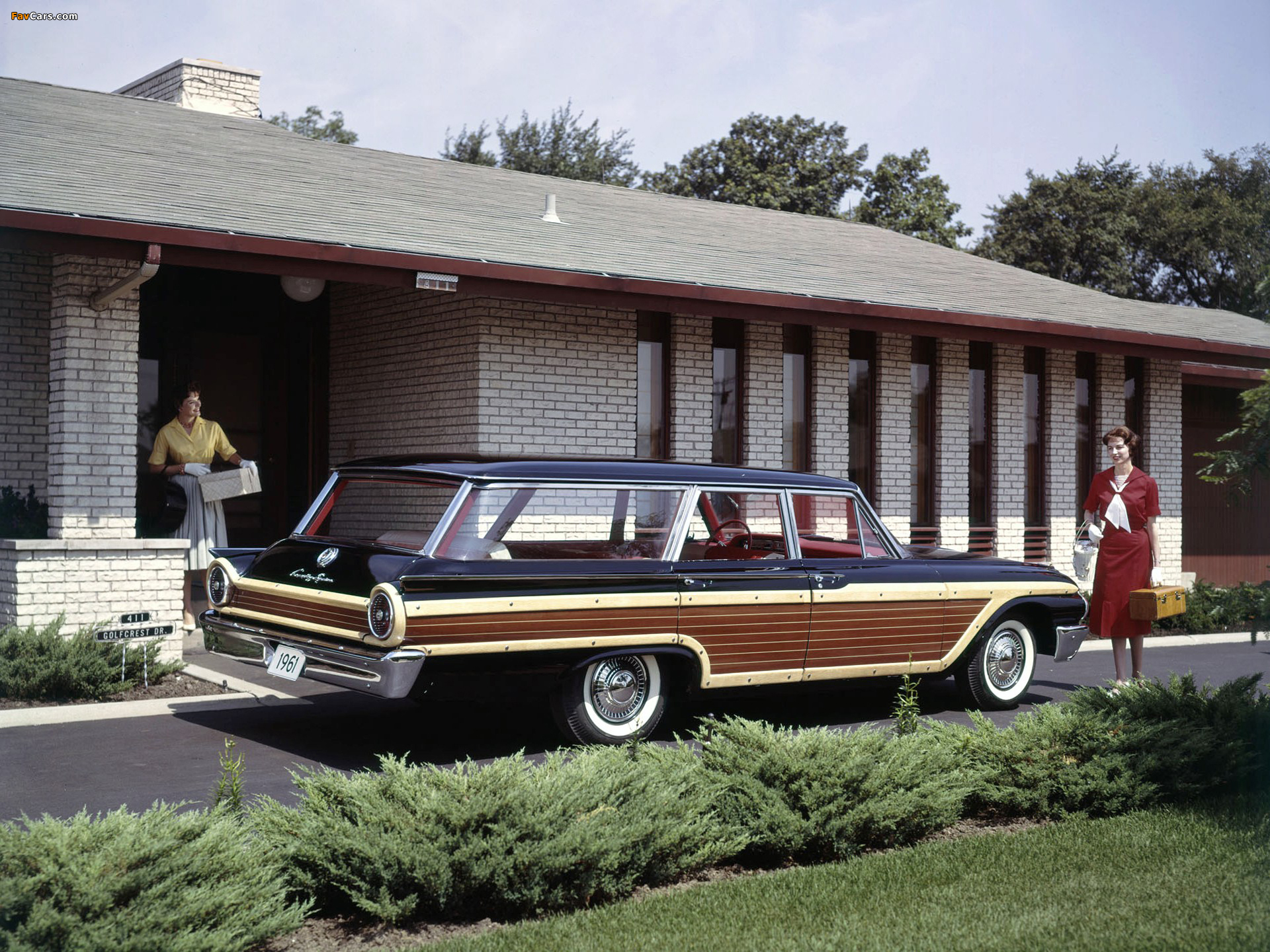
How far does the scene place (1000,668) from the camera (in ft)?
31.9

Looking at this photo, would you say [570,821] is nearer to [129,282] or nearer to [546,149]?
[129,282]

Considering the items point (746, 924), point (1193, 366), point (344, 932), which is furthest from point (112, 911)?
point (1193, 366)

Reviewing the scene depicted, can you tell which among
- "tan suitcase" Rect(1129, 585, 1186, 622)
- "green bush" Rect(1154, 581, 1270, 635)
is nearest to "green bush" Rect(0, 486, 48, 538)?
"tan suitcase" Rect(1129, 585, 1186, 622)

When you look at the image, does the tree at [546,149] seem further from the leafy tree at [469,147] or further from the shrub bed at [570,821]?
the shrub bed at [570,821]

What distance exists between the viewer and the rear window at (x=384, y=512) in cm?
748

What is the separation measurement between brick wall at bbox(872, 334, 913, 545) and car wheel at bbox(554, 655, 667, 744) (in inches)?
312

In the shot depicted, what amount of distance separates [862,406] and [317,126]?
32.1 m

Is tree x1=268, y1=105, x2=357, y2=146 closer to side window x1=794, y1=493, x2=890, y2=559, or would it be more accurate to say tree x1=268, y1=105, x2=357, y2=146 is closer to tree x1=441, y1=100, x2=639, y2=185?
tree x1=441, y1=100, x2=639, y2=185

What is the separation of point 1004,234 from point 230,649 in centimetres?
4164

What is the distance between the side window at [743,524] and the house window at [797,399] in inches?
248

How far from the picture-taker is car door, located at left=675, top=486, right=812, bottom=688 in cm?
796

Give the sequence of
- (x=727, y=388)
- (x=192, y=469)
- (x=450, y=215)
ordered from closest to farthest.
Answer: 1. (x=192, y=469)
2. (x=450, y=215)
3. (x=727, y=388)

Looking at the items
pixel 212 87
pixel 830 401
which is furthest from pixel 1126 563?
pixel 212 87

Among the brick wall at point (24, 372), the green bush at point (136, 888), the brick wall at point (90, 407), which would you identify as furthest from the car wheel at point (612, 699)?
the brick wall at point (24, 372)
